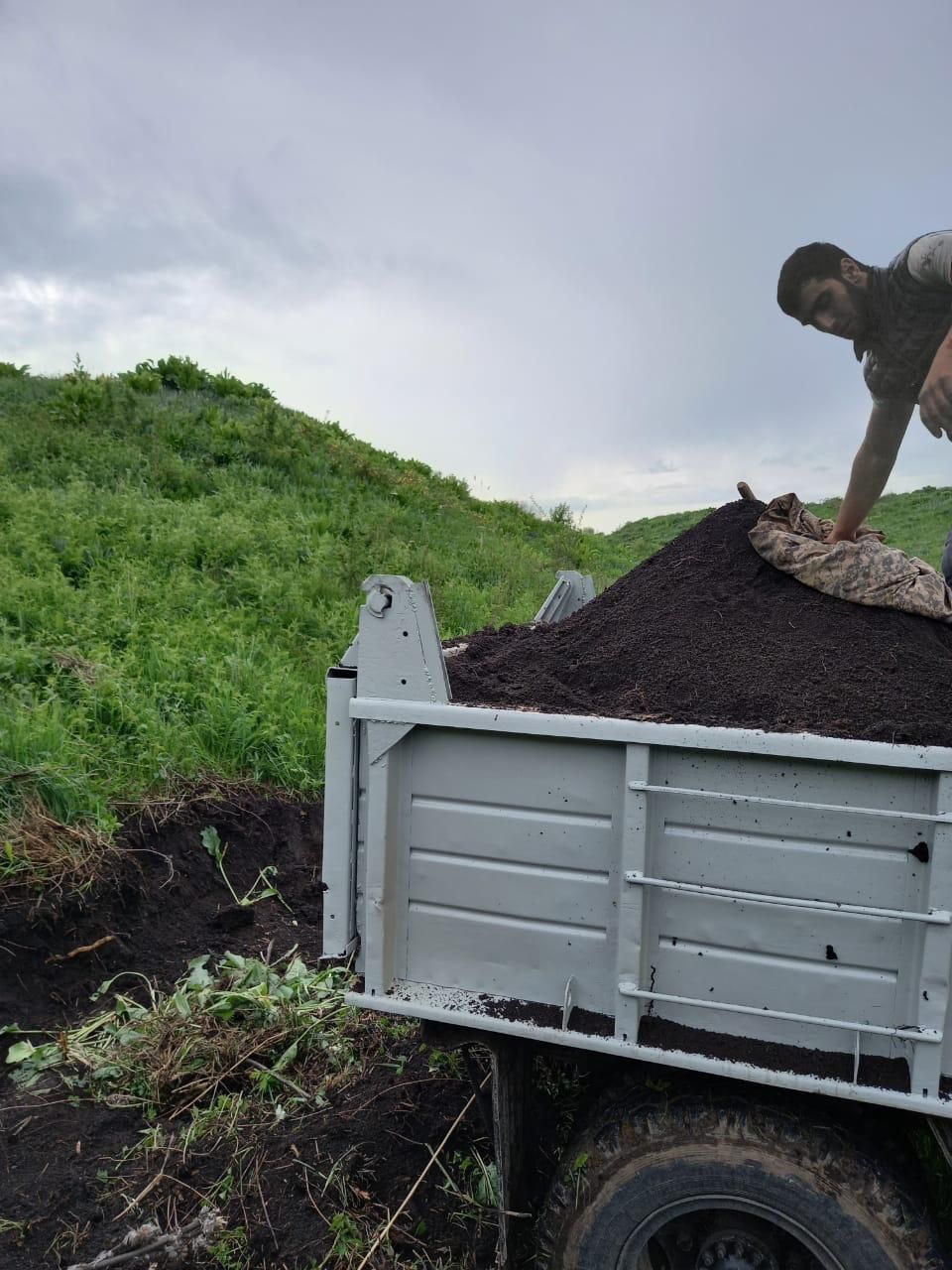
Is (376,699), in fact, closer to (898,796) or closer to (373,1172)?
(898,796)

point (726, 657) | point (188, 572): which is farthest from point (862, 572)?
point (188, 572)

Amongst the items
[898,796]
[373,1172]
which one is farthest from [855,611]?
[373,1172]

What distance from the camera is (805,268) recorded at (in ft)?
11.3

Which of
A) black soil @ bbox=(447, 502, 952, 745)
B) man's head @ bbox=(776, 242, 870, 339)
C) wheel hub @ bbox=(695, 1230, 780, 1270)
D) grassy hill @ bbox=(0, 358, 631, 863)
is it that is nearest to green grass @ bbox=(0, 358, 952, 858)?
grassy hill @ bbox=(0, 358, 631, 863)

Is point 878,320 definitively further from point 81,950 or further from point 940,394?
point 81,950

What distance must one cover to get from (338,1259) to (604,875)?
1.58 meters

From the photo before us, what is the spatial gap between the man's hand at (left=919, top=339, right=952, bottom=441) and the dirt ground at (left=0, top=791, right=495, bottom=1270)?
116 inches

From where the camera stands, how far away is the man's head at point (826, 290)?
135 inches

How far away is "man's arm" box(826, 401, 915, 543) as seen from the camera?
11.7 ft

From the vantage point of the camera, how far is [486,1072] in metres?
3.46

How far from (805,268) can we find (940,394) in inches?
33.4

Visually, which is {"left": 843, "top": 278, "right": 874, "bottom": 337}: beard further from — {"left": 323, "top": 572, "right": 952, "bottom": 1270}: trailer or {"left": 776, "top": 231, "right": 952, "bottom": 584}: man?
{"left": 323, "top": 572, "right": 952, "bottom": 1270}: trailer

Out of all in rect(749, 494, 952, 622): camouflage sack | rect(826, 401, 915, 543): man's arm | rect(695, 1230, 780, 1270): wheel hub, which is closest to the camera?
rect(695, 1230, 780, 1270): wheel hub

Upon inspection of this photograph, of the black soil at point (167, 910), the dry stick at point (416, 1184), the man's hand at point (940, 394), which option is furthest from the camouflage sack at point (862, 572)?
the black soil at point (167, 910)
